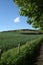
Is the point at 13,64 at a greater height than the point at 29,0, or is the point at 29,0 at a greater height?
the point at 29,0

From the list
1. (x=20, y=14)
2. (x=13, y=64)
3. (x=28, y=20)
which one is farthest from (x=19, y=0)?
(x=13, y=64)

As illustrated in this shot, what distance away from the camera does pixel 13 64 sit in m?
17.2

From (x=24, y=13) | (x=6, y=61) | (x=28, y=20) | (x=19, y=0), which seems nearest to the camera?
(x=6, y=61)

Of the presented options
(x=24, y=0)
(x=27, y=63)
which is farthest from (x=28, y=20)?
(x=27, y=63)

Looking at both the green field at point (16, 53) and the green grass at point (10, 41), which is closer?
the green field at point (16, 53)

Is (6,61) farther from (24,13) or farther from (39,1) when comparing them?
(24,13)

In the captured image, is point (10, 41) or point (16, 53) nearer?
point (16, 53)

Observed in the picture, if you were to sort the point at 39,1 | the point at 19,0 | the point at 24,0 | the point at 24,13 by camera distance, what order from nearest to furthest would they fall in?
1. the point at 39,1
2. the point at 24,0
3. the point at 19,0
4. the point at 24,13

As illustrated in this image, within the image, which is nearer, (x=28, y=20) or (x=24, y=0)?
(x=24, y=0)

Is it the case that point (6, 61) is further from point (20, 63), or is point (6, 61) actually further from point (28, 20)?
point (28, 20)

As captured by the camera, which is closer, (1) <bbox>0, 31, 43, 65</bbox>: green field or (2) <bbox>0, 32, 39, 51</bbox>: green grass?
(1) <bbox>0, 31, 43, 65</bbox>: green field

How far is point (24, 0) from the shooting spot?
26.2 meters

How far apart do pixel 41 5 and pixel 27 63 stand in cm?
783

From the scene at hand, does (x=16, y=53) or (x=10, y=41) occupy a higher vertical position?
(x=16, y=53)
